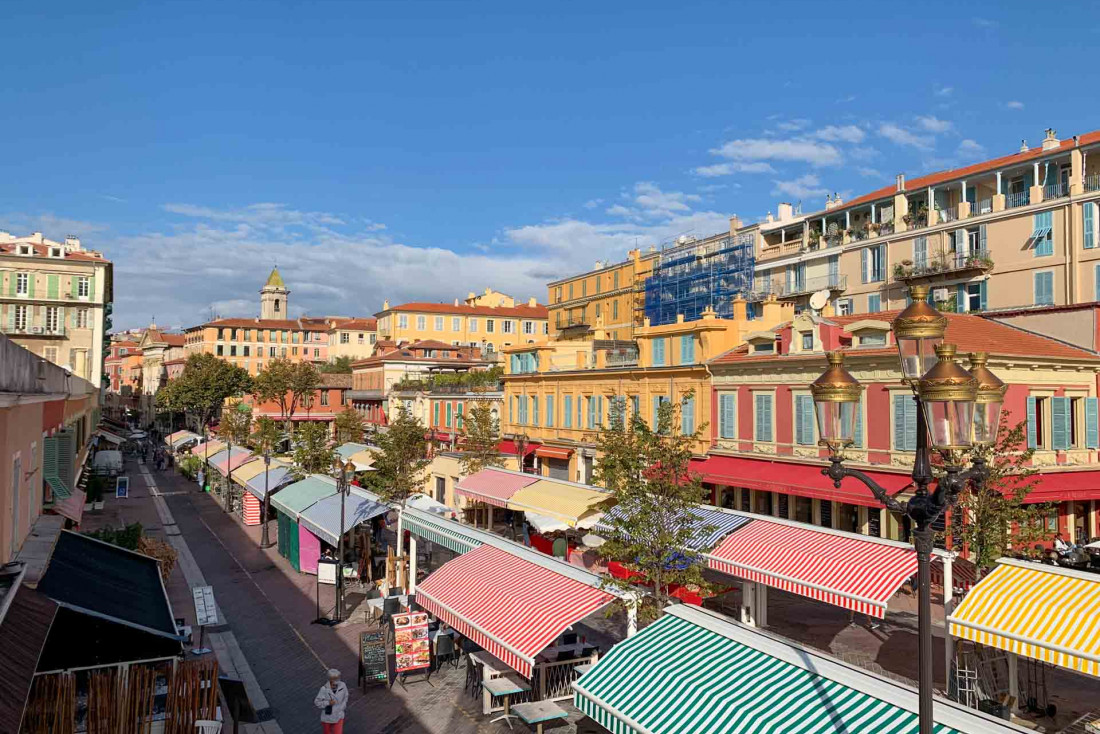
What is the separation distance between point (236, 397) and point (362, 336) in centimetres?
2409

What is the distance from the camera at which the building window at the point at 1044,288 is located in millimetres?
35938

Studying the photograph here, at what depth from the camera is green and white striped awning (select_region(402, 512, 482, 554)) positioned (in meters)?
17.5

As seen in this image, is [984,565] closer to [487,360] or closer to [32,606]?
[32,606]

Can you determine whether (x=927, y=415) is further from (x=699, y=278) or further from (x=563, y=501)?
(x=699, y=278)

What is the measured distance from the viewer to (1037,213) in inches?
1447

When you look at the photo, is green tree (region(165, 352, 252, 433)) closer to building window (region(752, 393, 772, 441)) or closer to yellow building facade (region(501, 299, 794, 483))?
yellow building facade (region(501, 299, 794, 483))

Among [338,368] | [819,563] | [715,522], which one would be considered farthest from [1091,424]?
[338,368]

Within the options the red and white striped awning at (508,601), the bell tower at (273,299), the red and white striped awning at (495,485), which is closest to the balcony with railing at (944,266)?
the red and white striped awning at (495,485)

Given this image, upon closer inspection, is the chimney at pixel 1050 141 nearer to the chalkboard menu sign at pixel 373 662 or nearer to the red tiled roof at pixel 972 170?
the red tiled roof at pixel 972 170

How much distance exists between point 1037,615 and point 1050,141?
38.7 meters

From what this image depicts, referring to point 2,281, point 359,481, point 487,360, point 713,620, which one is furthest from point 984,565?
point 2,281

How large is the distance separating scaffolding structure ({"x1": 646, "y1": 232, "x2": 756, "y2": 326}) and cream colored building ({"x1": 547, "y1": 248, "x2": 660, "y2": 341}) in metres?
1.98

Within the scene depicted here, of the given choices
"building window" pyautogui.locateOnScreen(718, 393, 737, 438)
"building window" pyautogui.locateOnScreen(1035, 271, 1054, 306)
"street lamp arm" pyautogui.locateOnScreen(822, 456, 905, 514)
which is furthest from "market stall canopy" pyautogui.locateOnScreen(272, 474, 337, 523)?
"building window" pyautogui.locateOnScreen(1035, 271, 1054, 306)

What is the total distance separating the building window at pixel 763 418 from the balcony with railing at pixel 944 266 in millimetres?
14188
